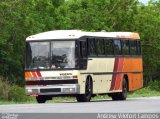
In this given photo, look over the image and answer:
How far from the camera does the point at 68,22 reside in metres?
66.9

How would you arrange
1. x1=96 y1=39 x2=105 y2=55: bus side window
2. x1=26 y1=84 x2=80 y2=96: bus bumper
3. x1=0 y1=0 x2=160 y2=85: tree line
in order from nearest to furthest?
1. x1=26 y1=84 x2=80 y2=96: bus bumper
2. x1=96 y1=39 x2=105 y2=55: bus side window
3. x1=0 y1=0 x2=160 y2=85: tree line

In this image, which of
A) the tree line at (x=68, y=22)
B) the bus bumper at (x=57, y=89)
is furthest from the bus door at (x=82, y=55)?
the tree line at (x=68, y=22)

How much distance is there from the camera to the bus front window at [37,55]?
107 ft

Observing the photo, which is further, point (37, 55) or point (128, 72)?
point (128, 72)

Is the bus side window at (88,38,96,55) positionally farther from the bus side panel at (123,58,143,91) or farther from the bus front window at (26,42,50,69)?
the bus side panel at (123,58,143,91)

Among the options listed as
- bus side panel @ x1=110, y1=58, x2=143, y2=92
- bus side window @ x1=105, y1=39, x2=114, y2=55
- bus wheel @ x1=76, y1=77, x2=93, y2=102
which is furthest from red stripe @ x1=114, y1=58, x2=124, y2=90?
bus wheel @ x1=76, y1=77, x2=93, y2=102

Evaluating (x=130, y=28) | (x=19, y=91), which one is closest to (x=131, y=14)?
(x=130, y=28)

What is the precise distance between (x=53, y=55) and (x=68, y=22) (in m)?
34.4

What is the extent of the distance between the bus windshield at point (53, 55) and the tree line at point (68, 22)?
1518 centimetres

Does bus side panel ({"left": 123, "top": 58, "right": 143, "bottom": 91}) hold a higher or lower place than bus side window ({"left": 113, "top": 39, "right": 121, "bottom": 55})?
lower

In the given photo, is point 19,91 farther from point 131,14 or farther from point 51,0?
point 131,14

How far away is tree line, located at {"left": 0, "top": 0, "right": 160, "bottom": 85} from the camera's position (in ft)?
183

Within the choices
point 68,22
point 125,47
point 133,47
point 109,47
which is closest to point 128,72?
point 125,47

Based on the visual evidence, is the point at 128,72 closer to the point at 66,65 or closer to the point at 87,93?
the point at 87,93
